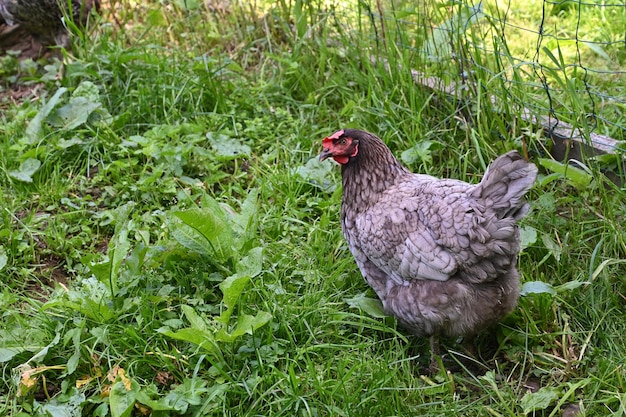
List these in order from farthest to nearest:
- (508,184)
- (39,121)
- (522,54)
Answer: (522,54)
(39,121)
(508,184)

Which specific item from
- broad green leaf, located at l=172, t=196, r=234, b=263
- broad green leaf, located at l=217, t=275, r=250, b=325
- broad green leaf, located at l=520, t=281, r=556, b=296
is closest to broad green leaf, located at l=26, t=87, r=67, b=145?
broad green leaf, located at l=172, t=196, r=234, b=263

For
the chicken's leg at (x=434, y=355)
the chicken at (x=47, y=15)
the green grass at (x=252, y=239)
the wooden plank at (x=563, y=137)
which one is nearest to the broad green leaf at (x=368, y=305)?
the green grass at (x=252, y=239)

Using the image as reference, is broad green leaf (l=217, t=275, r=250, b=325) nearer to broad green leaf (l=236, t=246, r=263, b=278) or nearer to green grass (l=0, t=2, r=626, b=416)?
green grass (l=0, t=2, r=626, b=416)

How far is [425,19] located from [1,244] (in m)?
2.59

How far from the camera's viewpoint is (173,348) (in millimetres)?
2736

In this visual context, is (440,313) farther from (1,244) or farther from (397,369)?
(1,244)

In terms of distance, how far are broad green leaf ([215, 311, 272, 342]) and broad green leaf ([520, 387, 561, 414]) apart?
104 centimetres

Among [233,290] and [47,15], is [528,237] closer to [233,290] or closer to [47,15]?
[233,290]

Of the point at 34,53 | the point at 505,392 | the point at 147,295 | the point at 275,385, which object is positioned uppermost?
the point at 34,53

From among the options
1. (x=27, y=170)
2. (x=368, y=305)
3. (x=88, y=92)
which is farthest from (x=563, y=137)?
(x=27, y=170)

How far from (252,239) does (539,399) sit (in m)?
1.42

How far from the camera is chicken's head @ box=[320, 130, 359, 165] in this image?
121 inches

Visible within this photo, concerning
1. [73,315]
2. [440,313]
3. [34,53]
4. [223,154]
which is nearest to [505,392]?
[440,313]

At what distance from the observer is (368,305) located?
3.00 metres
